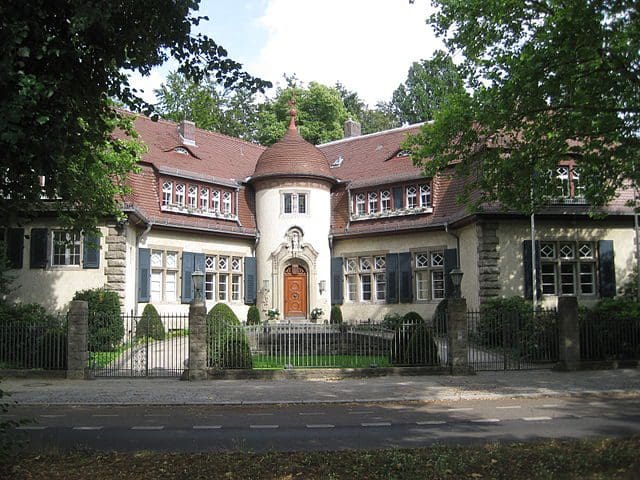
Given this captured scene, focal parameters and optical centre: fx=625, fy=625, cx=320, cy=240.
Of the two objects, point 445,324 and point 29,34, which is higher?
point 29,34

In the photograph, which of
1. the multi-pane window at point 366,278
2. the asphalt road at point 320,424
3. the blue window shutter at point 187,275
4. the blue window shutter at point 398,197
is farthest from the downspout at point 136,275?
the asphalt road at point 320,424

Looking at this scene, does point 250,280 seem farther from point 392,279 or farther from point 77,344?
point 77,344

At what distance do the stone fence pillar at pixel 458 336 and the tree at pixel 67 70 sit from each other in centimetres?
1018

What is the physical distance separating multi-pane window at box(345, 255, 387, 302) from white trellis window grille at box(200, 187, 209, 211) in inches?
265

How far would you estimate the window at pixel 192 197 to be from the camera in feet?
86.9

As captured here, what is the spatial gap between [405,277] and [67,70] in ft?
67.9

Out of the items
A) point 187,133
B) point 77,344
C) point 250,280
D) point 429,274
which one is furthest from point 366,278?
point 77,344

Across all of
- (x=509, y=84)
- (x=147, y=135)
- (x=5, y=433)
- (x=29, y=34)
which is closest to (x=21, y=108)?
(x=29, y=34)

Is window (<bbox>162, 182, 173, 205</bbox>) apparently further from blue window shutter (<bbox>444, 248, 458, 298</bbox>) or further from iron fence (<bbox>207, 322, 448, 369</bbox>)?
blue window shutter (<bbox>444, 248, 458, 298</bbox>)

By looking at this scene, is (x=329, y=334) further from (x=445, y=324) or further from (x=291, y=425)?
(x=291, y=425)

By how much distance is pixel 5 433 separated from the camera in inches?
264

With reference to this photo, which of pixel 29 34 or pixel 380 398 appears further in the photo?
pixel 380 398

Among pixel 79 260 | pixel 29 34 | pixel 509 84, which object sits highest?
pixel 509 84

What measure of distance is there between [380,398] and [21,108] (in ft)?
30.4
